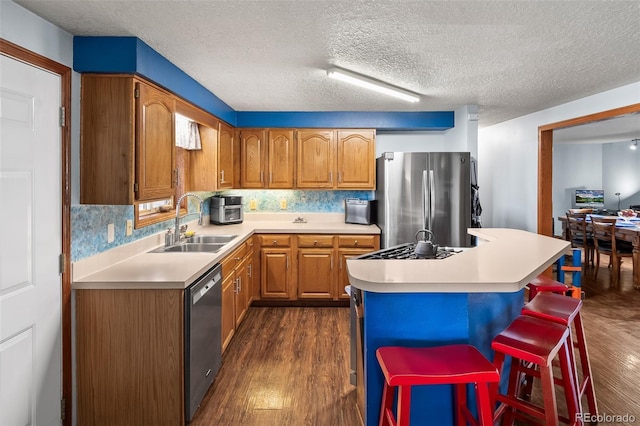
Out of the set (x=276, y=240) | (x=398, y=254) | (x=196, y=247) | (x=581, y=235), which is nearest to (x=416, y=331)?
(x=398, y=254)

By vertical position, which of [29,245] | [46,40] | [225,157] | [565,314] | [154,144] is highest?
[46,40]

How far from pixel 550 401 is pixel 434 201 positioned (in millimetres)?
2443

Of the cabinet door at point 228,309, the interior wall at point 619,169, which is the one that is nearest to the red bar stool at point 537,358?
the cabinet door at point 228,309

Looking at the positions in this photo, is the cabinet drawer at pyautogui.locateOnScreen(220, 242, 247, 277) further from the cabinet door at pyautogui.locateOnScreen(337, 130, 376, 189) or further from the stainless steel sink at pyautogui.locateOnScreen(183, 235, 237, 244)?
the cabinet door at pyautogui.locateOnScreen(337, 130, 376, 189)

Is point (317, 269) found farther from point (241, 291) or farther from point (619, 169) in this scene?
point (619, 169)

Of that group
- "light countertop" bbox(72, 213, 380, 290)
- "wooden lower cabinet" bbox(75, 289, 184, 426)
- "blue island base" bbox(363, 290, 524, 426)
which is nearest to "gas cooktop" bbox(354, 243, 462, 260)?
"blue island base" bbox(363, 290, 524, 426)

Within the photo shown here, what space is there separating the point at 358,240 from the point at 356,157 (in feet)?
3.38

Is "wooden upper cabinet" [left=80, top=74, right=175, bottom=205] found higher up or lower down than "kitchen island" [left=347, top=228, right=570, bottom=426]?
higher up

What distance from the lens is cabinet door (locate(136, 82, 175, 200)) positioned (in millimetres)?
2199

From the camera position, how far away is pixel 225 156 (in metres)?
4.07

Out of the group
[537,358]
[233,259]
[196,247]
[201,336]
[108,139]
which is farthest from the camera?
[196,247]

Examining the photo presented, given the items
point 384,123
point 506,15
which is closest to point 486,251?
point 506,15

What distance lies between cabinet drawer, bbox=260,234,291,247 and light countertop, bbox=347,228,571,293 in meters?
2.07

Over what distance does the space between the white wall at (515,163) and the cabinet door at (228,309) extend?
12.5 ft
